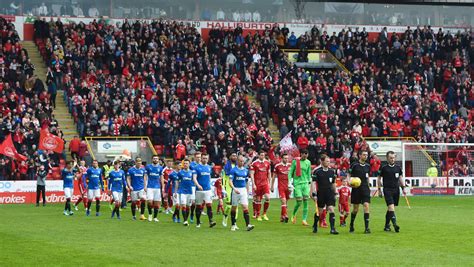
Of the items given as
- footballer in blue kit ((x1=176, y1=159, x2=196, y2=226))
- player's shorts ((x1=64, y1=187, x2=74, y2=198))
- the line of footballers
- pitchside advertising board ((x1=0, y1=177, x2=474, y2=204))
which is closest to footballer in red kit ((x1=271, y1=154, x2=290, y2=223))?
the line of footballers

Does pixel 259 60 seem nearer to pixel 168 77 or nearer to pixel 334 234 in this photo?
pixel 168 77

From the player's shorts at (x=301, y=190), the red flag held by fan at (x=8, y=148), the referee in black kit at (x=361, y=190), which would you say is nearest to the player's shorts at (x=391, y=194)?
the referee in black kit at (x=361, y=190)

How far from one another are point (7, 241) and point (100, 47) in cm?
3234

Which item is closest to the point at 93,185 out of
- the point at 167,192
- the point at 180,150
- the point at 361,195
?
the point at 167,192

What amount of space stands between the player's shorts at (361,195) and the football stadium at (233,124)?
54 millimetres

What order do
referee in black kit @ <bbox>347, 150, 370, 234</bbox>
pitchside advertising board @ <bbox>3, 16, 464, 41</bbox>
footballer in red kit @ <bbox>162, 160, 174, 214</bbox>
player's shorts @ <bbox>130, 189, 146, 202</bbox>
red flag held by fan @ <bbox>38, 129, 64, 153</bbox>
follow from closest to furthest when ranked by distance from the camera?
referee in black kit @ <bbox>347, 150, 370, 234</bbox>, player's shorts @ <bbox>130, 189, 146, 202</bbox>, footballer in red kit @ <bbox>162, 160, 174, 214</bbox>, red flag held by fan @ <bbox>38, 129, 64, 153</bbox>, pitchside advertising board @ <bbox>3, 16, 464, 41</bbox>

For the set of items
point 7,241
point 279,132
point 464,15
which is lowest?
point 7,241

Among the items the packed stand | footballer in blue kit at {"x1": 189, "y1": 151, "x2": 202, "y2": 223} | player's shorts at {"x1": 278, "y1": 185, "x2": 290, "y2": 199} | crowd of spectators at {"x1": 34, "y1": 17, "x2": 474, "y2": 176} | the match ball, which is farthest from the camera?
crowd of spectators at {"x1": 34, "y1": 17, "x2": 474, "y2": 176}

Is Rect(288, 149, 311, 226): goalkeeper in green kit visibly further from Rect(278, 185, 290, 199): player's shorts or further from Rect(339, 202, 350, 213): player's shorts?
Rect(339, 202, 350, 213): player's shorts

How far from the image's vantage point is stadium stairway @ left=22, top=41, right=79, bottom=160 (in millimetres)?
50938

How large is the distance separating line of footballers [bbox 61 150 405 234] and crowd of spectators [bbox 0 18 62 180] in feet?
26.5

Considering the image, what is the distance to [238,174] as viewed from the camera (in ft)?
91.0

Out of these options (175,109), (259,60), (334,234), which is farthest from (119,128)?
(334,234)

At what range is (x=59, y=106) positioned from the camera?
53000 millimetres
